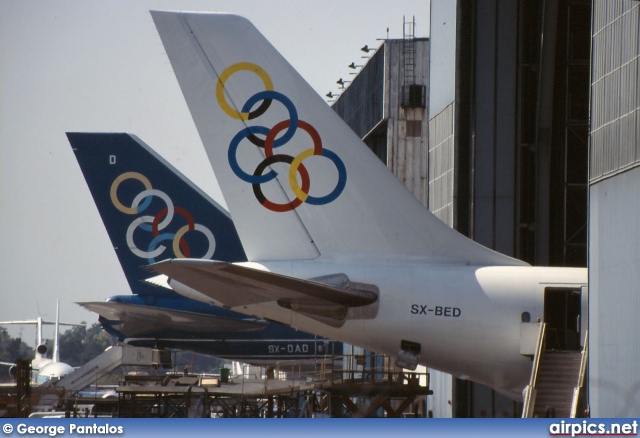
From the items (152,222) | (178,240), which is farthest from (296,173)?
(152,222)

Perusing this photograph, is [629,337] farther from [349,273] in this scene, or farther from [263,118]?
[263,118]

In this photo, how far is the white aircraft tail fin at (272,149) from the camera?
73.2ft

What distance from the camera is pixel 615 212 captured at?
19.0 metres

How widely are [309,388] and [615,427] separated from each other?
19.7 m

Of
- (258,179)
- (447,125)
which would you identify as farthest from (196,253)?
(258,179)

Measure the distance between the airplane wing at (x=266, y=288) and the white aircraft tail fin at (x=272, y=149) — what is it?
1801 mm

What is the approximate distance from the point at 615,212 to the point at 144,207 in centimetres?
2848

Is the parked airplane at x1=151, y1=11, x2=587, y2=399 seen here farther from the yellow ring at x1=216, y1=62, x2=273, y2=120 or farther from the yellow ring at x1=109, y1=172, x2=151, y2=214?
the yellow ring at x1=109, y1=172, x2=151, y2=214

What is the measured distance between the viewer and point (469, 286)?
69.7 feet

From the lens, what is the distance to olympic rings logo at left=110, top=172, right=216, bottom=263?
44.2m

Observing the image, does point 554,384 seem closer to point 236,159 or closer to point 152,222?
point 236,159

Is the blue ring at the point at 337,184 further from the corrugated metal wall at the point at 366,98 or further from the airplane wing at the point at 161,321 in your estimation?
the corrugated metal wall at the point at 366,98

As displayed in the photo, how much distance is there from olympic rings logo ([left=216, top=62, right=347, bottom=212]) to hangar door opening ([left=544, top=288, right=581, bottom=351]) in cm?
510

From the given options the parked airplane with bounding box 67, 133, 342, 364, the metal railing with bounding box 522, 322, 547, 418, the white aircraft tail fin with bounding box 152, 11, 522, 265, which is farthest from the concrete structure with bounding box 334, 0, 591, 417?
the parked airplane with bounding box 67, 133, 342, 364
